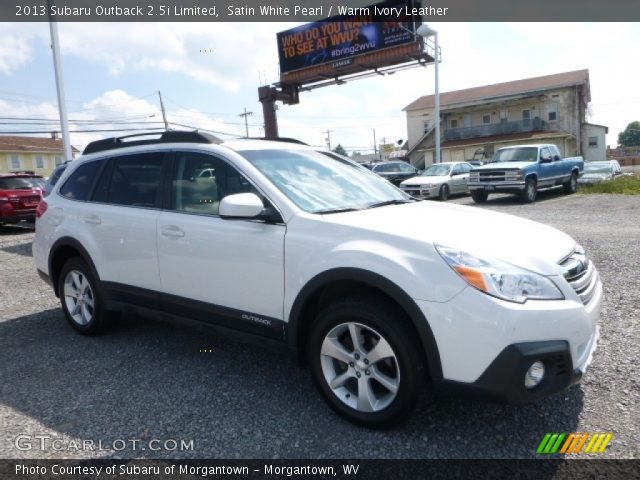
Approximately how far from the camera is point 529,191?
15383 millimetres

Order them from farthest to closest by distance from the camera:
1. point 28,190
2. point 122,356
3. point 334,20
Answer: point 334,20
point 28,190
point 122,356

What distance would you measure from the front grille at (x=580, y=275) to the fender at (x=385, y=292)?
85 cm

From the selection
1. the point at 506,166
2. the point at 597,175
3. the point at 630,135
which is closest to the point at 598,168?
the point at 597,175

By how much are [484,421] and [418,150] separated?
42.9 m

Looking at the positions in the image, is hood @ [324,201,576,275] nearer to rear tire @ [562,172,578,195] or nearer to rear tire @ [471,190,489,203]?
rear tire @ [471,190,489,203]

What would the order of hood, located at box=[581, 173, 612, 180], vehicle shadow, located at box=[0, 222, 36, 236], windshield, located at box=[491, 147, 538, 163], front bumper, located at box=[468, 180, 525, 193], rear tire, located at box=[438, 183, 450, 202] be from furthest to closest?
1. hood, located at box=[581, 173, 612, 180]
2. rear tire, located at box=[438, 183, 450, 202]
3. windshield, located at box=[491, 147, 538, 163]
4. front bumper, located at box=[468, 180, 525, 193]
5. vehicle shadow, located at box=[0, 222, 36, 236]

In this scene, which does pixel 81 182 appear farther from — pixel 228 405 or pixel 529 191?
pixel 529 191

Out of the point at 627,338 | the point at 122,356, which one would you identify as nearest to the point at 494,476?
the point at 627,338

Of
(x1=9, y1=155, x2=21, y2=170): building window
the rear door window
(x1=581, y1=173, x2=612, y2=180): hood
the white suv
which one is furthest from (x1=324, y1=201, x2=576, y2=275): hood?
(x1=9, y1=155, x2=21, y2=170): building window

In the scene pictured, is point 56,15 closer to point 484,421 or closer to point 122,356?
point 122,356

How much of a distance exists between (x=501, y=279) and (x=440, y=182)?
631 inches

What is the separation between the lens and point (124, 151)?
4.35 metres

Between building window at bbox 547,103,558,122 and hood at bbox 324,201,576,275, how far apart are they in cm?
4032

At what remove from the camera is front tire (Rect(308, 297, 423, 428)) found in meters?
2.64
